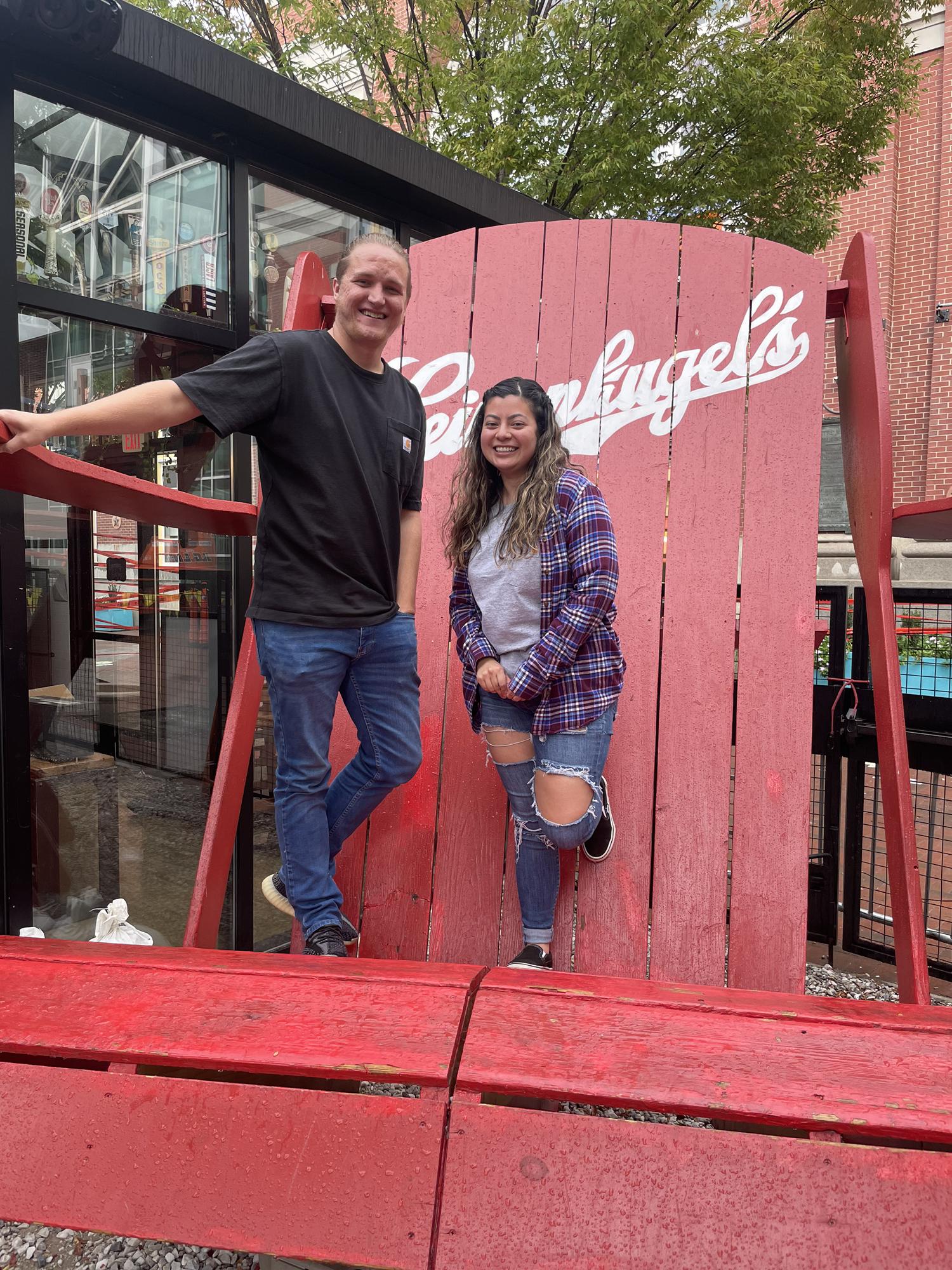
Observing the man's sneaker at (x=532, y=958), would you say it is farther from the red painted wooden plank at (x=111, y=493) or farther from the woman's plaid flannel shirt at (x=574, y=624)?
the red painted wooden plank at (x=111, y=493)

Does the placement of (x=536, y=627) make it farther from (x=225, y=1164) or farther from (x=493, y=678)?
(x=225, y=1164)

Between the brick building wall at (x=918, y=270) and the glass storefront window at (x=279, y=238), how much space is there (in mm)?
13622

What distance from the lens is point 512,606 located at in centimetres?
214

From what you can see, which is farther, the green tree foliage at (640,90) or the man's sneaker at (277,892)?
the green tree foliage at (640,90)

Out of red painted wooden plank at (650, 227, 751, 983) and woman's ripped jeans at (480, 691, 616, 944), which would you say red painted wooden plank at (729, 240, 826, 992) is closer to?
red painted wooden plank at (650, 227, 751, 983)

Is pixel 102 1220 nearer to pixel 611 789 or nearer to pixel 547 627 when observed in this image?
pixel 547 627

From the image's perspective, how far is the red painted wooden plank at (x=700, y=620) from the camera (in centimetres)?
231

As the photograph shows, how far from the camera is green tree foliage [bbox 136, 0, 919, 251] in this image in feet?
27.4

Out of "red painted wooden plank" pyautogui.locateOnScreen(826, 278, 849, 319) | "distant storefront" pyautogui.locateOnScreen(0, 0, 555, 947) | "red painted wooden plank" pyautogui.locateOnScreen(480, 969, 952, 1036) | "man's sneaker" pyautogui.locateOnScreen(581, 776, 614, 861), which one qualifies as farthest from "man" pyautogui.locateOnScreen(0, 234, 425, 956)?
"red painted wooden plank" pyautogui.locateOnScreen(826, 278, 849, 319)

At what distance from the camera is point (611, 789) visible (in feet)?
7.93

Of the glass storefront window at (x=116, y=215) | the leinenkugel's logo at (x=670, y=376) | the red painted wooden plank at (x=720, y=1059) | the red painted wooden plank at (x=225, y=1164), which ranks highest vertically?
the glass storefront window at (x=116, y=215)

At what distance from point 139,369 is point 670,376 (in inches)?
75.5

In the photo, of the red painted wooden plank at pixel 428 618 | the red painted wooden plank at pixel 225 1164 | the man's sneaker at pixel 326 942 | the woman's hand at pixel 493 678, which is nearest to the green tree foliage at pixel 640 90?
the red painted wooden plank at pixel 428 618

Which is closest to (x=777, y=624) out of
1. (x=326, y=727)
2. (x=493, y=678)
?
(x=493, y=678)
